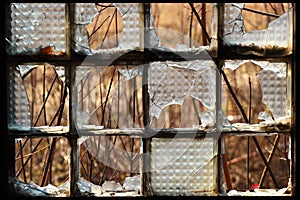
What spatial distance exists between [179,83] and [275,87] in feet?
0.70

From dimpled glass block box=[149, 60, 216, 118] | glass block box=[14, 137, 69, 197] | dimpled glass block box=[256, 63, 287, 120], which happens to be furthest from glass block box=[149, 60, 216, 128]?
glass block box=[14, 137, 69, 197]

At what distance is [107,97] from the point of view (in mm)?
1197

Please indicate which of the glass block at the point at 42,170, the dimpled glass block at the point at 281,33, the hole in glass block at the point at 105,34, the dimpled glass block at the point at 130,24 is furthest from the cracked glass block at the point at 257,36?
the glass block at the point at 42,170

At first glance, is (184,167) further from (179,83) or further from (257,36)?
(257,36)

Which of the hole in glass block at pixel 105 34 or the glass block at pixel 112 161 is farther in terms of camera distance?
the hole in glass block at pixel 105 34

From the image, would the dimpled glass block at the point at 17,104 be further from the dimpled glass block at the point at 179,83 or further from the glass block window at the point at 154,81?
the dimpled glass block at the point at 179,83

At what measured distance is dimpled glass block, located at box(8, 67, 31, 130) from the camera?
98 cm

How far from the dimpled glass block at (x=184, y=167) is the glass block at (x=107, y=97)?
147 millimetres

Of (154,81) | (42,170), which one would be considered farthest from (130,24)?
(42,170)

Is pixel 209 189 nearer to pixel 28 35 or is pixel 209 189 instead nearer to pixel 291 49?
pixel 291 49

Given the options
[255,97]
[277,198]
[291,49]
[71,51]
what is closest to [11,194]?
[71,51]

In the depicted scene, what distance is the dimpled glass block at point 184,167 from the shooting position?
3.23ft

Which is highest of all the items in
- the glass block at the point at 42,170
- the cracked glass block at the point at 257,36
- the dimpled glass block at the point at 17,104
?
the cracked glass block at the point at 257,36

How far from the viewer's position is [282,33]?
96 cm
